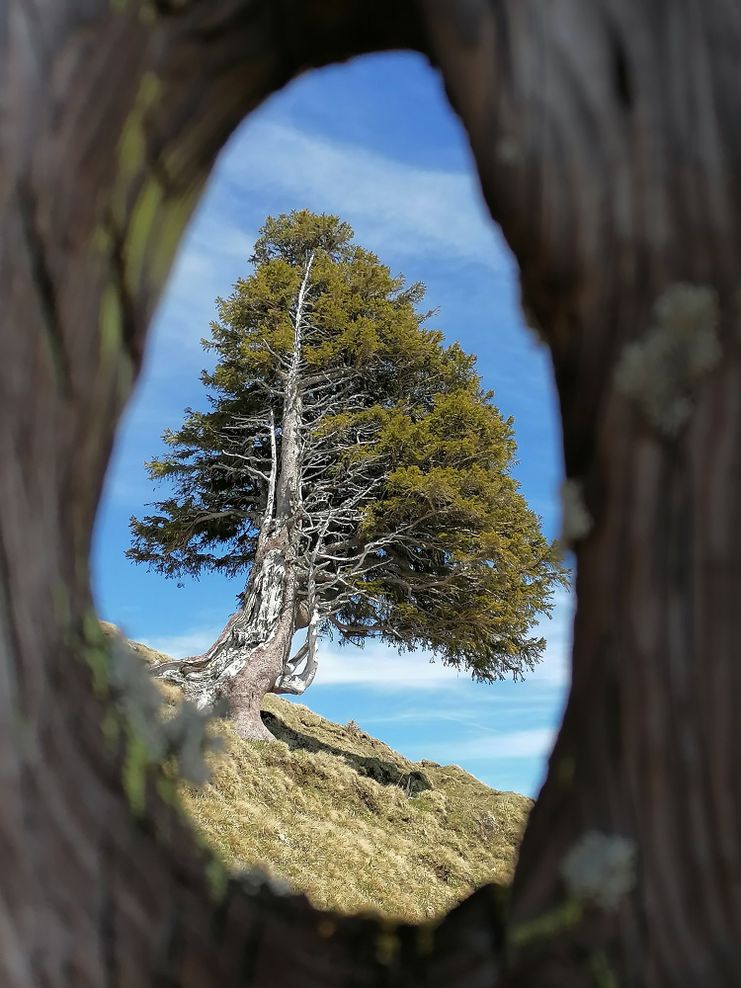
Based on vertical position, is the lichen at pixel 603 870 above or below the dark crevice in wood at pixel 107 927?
above

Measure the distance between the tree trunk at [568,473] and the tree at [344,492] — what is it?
1261cm

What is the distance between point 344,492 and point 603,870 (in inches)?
584

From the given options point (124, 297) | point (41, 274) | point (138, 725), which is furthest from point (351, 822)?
point (41, 274)

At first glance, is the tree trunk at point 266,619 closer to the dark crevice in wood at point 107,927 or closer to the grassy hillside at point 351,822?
the grassy hillside at point 351,822

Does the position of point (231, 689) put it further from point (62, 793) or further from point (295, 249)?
point (62, 793)

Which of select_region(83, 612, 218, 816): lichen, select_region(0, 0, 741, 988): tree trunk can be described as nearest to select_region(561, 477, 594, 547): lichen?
select_region(0, 0, 741, 988): tree trunk

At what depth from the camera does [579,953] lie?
111 centimetres

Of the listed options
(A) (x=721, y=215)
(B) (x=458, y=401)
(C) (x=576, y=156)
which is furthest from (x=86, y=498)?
(B) (x=458, y=401)

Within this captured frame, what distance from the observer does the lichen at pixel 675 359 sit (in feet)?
3.69

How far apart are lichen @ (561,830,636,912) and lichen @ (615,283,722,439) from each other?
545 millimetres

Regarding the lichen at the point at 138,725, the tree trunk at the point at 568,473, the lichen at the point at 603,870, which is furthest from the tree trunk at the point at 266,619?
the lichen at the point at 603,870

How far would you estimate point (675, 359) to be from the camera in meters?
1.13

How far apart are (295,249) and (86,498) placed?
1730 cm

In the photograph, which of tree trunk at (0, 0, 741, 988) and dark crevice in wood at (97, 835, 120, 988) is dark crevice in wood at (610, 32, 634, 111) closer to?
tree trunk at (0, 0, 741, 988)
